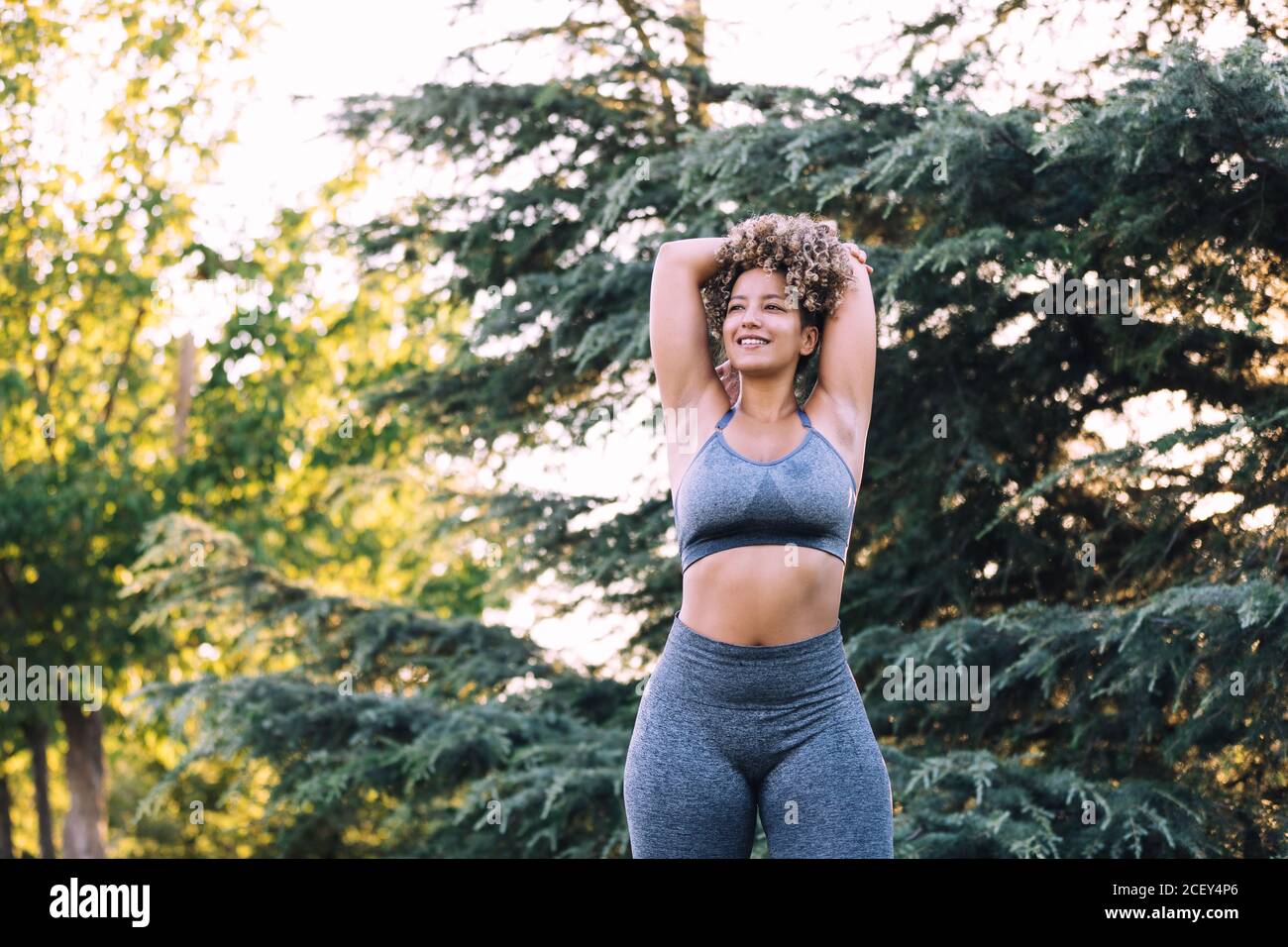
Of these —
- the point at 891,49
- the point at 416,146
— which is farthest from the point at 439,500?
the point at 891,49

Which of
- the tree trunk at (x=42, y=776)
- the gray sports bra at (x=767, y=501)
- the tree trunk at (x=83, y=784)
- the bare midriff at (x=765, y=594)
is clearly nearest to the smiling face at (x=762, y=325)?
the gray sports bra at (x=767, y=501)

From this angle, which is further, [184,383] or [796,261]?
[184,383]

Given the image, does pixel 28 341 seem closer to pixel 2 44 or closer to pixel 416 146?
pixel 2 44

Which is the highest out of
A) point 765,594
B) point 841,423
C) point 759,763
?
point 841,423

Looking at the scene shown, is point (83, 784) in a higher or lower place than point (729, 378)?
lower

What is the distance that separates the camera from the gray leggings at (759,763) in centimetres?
244

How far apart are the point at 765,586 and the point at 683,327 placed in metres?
0.59

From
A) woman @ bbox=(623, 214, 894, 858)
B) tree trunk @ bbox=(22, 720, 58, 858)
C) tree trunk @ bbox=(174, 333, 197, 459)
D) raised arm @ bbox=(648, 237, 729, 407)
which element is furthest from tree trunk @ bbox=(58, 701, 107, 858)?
woman @ bbox=(623, 214, 894, 858)

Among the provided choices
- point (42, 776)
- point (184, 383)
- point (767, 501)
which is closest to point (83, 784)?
point (42, 776)

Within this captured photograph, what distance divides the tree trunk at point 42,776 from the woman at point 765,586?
13.0m

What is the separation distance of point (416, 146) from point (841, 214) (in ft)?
10.5

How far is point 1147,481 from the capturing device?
6961 mm

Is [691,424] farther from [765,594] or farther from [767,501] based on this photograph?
[765,594]

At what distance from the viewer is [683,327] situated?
9.28 feet
